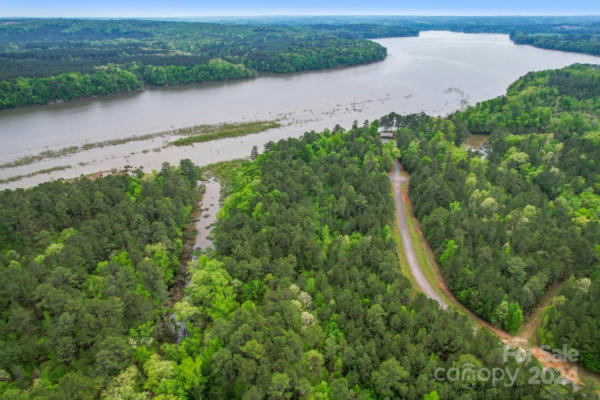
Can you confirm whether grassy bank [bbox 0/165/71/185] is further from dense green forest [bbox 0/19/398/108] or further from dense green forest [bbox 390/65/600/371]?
dense green forest [bbox 390/65/600/371]

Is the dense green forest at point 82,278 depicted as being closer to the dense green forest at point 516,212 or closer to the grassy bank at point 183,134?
the grassy bank at point 183,134

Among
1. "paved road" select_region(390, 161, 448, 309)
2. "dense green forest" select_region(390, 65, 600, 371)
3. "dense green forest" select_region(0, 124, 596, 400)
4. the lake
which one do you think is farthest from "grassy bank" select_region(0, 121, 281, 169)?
"paved road" select_region(390, 161, 448, 309)

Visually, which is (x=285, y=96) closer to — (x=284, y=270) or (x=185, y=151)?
(x=185, y=151)

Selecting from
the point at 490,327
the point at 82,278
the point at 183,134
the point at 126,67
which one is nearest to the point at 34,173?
the point at 183,134

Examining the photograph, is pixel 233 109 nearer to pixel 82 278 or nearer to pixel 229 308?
pixel 82 278

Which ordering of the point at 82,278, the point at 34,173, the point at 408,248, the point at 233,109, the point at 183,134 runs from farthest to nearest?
1. the point at 233,109
2. the point at 183,134
3. the point at 34,173
4. the point at 408,248
5. the point at 82,278

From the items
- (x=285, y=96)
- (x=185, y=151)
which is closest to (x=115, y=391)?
(x=185, y=151)

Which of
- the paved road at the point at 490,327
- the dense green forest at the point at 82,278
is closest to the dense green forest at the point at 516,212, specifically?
the paved road at the point at 490,327
